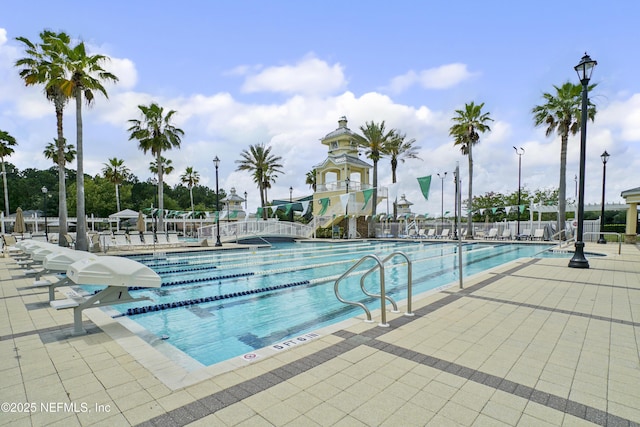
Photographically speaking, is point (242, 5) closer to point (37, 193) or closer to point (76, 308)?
point (76, 308)

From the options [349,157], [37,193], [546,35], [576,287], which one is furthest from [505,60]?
[37,193]

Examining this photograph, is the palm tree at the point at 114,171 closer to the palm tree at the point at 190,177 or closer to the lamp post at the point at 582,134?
the palm tree at the point at 190,177

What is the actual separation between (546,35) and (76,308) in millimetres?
12654

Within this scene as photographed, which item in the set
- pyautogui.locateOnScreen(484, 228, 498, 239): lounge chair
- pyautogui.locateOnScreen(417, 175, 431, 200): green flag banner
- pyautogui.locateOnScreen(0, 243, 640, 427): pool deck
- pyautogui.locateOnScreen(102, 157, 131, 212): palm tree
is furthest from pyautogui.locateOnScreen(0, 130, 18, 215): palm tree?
pyautogui.locateOnScreen(484, 228, 498, 239): lounge chair

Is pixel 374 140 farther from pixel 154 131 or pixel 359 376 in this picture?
pixel 359 376

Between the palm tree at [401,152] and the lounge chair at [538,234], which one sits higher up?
the palm tree at [401,152]

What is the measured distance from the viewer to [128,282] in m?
4.20

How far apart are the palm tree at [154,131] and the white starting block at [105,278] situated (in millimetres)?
22014

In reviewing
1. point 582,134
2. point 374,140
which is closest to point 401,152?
point 374,140

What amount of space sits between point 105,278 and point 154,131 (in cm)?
2428

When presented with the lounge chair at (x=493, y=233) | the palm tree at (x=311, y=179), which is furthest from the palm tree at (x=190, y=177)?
the lounge chair at (x=493, y=233)

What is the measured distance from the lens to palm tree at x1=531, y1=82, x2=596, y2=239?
68.5ft

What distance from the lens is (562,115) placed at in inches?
837

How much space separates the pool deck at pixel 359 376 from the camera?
238cm
